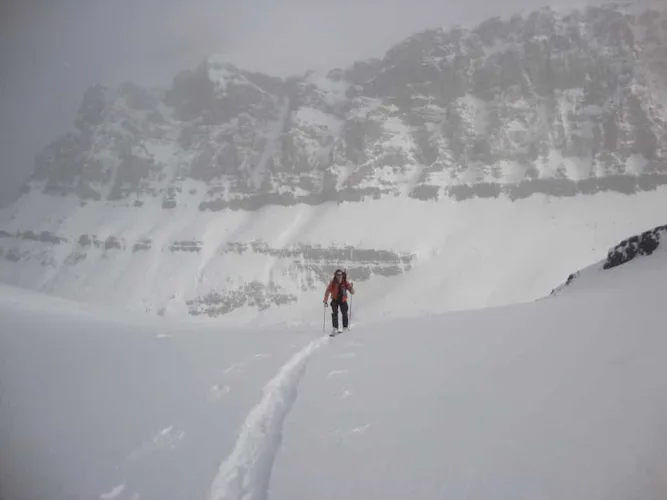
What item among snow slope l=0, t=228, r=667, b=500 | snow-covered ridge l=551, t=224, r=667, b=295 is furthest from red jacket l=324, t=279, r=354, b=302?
snow-covered ridge l=551, t=224, r=667, b=295

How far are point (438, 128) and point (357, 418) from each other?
17118 centimetres

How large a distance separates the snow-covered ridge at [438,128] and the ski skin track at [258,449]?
487ft

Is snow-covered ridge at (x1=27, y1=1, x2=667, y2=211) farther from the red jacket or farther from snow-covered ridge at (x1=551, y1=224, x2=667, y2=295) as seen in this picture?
the red jacket

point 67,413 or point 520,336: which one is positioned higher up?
point 520,336

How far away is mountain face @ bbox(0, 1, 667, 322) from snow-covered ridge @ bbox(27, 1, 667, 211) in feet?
2.13


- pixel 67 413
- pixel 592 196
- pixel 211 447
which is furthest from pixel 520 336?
pixel 592 196

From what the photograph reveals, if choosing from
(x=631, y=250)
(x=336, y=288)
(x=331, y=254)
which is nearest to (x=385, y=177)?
(x=331, y=254)

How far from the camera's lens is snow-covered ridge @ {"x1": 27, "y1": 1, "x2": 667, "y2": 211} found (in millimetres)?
142500

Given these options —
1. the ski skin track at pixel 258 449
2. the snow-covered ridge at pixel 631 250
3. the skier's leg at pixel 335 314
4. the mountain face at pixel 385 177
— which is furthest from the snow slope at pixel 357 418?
the mountain face at pixel 385 177

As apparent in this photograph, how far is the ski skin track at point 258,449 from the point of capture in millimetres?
4305

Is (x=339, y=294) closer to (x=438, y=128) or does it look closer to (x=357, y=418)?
(x=357, y=418)

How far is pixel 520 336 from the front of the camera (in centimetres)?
772

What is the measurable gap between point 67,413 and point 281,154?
173 meters

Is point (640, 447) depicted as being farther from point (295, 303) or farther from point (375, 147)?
point (375, 147)
